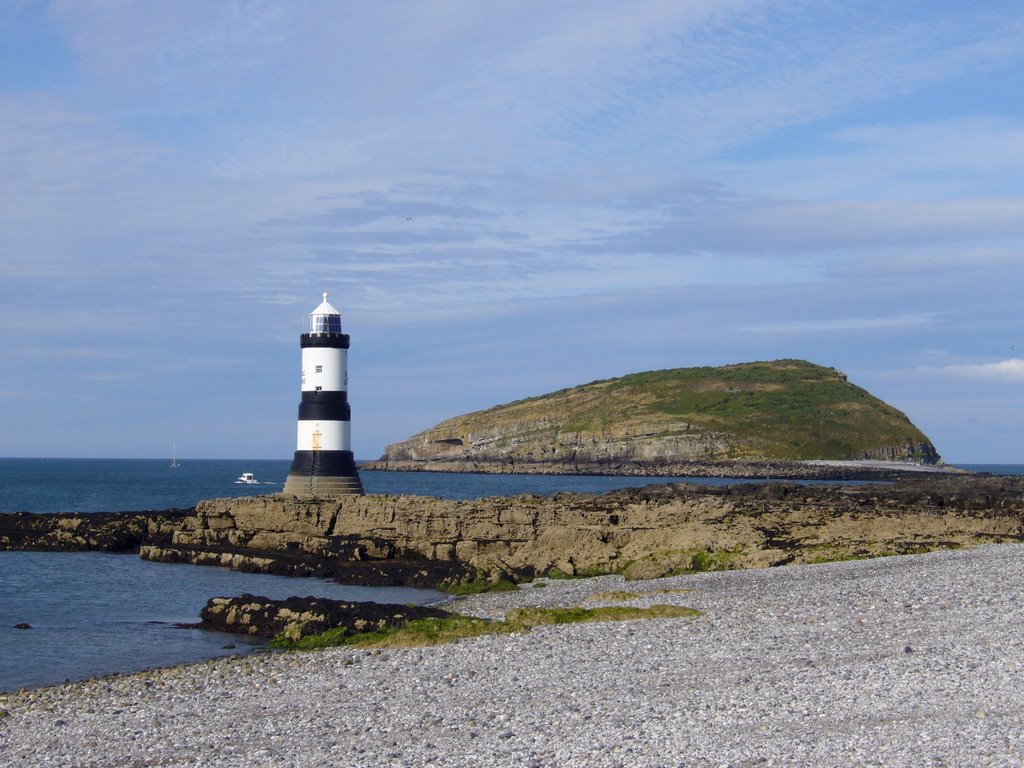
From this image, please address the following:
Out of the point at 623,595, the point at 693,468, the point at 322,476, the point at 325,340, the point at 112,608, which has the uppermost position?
the point at 325,340

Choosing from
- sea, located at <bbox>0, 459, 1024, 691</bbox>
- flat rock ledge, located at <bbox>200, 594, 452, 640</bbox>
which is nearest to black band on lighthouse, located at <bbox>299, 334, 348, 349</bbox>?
sea, located at <bbox>0, 459, 1024, 691</bbox>

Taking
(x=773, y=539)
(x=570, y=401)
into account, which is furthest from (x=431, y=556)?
(x=570, y=401)

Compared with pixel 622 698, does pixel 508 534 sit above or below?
above

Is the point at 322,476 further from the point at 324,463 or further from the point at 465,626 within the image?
the point at 465,626

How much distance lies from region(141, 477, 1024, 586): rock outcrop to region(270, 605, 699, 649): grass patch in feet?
22.8

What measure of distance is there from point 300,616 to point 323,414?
20.9m

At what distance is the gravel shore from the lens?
990 cm

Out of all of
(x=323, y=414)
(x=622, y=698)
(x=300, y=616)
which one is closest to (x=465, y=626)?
(x=300, y=616)

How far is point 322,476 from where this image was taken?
39.4 meters

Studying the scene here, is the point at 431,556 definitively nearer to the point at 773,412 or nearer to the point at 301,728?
the point at 301,728

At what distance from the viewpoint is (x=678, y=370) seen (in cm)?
15875

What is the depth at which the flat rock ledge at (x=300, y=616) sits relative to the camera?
1811 centimetres

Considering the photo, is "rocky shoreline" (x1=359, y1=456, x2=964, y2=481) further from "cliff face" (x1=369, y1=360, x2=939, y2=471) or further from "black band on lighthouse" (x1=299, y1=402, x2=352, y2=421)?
"black band on lighthouse" (x1=299, y1=402, x2=352, y2=421)

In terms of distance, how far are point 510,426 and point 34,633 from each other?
12641 cm
